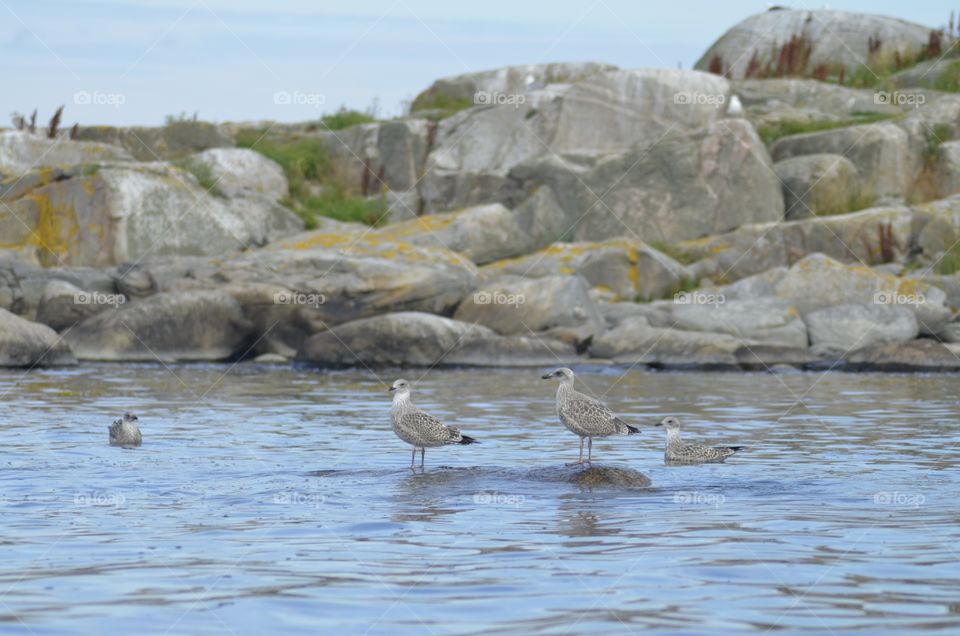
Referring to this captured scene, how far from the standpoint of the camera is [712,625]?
7.28m

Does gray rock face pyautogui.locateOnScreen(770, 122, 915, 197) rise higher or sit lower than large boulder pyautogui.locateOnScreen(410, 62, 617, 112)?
lower

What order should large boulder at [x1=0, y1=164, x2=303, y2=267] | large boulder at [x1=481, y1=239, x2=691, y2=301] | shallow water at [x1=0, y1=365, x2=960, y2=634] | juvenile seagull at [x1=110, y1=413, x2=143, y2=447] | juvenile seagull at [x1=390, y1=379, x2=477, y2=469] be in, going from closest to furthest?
shallow water at [x1=0, y1=365, x2=960, y2=634] → juvenile seagull at [x1=390, y1=379, x2=477, y2=469] → juvenile seagull at [x1=110, y1=413, x2=143, y2=447] → large boulder at [x1=481, y1=239, x2=691, y2=301] → large boulder at [x1=0, y1=164, x2=303, y2=267]

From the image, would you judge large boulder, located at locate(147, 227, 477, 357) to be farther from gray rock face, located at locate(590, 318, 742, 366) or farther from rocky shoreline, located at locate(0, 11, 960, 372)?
gray rock face, located at locate(590, 318, 742, 366)

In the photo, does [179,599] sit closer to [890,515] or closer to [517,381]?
[890,515]

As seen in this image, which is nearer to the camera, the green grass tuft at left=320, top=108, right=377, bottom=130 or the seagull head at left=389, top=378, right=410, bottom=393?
the seagull head at left=389, top=378, right=410, bottom=393

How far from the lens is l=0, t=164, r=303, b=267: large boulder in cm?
3234

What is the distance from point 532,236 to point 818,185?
780 centimetres

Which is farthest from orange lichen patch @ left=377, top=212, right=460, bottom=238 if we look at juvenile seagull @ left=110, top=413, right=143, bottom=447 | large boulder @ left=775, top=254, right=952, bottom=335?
juvenile seagull @ left=110, top=413, right=143, bottom=447

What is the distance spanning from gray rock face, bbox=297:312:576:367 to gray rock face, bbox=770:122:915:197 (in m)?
14.5

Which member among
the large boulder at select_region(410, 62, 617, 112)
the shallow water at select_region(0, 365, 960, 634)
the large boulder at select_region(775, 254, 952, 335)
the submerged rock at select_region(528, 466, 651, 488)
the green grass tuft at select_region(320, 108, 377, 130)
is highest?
the large boulder at select_region(410, 62, 617, 112)

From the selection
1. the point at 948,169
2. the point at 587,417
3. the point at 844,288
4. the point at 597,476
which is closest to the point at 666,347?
the point at 844,288

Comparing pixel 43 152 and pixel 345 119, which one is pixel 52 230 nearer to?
pixel 43 152

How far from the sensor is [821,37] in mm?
47406

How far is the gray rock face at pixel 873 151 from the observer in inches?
1485
